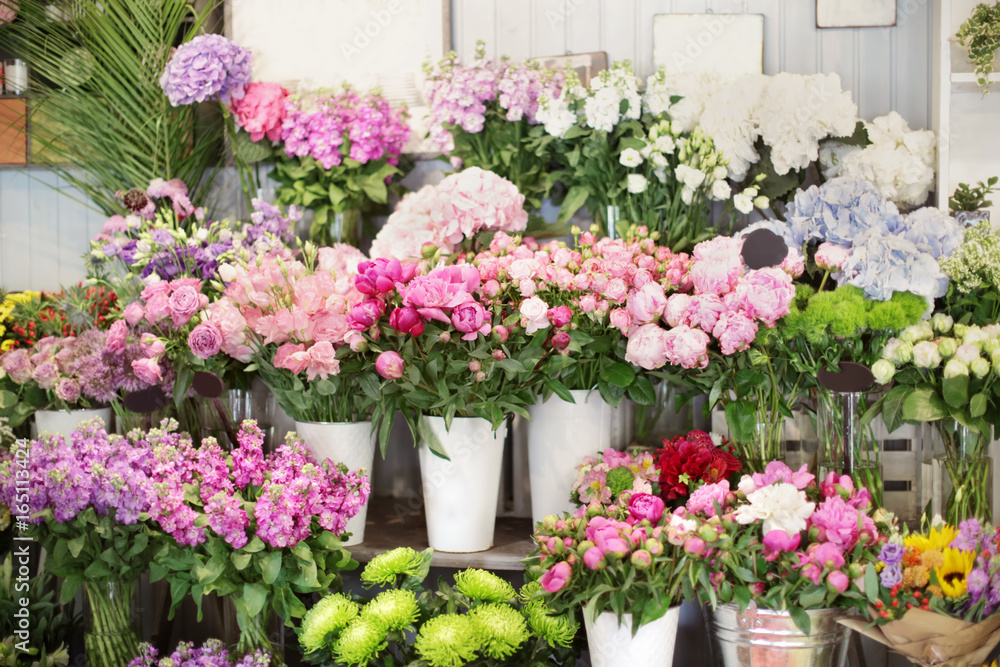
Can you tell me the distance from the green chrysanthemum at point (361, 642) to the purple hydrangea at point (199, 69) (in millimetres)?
1208

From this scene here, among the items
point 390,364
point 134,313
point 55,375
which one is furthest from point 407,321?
point 55,375

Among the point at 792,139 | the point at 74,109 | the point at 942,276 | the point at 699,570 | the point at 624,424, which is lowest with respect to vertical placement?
the point at 699,570

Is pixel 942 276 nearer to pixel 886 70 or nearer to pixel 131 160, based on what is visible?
pixel 886 70

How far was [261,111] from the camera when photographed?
187 centimetres

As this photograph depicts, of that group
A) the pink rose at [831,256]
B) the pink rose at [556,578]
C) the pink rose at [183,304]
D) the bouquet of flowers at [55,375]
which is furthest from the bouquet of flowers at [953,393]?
the bouquet of flowers at [55,375]

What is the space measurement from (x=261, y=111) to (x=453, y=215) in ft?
1.89

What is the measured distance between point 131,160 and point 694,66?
132 centimetres

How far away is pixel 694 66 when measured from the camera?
6.03 ft

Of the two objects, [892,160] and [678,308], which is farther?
[892,160]

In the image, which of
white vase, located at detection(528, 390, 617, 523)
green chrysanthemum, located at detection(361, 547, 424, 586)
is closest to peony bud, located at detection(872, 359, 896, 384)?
white vase, located at detection(528, 390, 617, 523)

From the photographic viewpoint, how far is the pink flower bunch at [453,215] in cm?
164

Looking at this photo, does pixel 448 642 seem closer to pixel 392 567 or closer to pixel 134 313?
pixel 392 567

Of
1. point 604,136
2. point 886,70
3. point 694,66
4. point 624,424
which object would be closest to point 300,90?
point 604,136

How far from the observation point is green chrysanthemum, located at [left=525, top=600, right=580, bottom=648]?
1.28 meters
